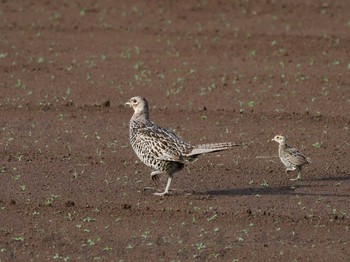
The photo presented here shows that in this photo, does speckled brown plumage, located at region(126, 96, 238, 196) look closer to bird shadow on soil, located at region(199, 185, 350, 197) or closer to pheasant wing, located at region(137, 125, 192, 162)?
pheasant wing, located at region(137, 125, 192, 162)

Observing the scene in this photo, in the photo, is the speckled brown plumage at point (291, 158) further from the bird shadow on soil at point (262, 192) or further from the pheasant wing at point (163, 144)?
the pheasant wing at point (163, 144)

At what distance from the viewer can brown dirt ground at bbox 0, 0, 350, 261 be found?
11.2 meters

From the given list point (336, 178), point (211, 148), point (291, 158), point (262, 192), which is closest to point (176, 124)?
point (291, 158)

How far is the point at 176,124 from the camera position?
1616 centimetres

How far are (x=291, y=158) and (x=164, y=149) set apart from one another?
68.9 inches

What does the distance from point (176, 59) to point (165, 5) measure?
4975 mm

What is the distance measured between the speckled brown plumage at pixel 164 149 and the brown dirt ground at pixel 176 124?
340 millimetres

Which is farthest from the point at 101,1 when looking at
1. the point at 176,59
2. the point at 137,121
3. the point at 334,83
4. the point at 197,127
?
the point at 137,121

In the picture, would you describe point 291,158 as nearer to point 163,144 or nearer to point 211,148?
point 211,148

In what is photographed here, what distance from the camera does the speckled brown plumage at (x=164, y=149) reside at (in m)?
12.5

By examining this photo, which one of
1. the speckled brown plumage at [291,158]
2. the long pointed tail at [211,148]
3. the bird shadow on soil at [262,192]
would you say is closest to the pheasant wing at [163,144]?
the long pointed tail at [211,148]

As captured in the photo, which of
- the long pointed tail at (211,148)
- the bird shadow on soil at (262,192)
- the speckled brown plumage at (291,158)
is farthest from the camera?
the speckled brown plumage at (291,158)

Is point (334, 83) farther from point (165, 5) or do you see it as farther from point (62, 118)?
point (165, 5)

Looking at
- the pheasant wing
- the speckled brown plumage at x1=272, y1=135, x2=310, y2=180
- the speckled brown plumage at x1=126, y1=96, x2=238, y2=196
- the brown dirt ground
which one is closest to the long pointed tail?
the speckled brown plumage at x1=126, y1=96, x2=238, y2=196
